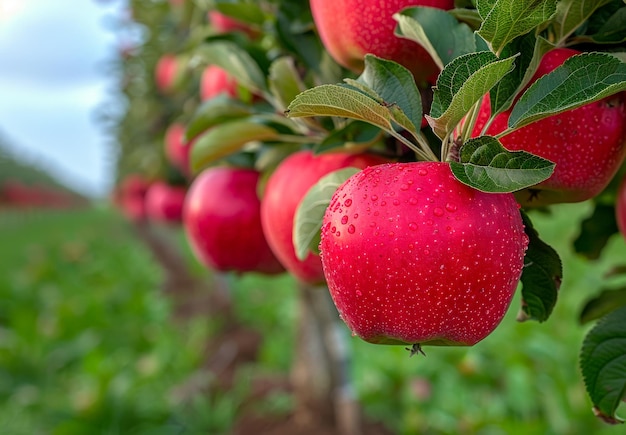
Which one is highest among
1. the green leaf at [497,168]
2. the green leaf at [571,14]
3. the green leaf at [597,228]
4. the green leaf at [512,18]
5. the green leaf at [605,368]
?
the green leaf at [512,18]

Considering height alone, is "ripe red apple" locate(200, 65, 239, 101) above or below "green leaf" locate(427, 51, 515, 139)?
below

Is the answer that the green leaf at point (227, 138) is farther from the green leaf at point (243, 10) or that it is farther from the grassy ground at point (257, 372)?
the grassy ground at point (257, 372)

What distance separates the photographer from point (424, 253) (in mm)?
465

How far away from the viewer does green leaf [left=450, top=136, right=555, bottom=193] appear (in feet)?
1.48

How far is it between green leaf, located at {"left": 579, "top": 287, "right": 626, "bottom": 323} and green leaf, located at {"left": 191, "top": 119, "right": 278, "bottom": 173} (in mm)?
439

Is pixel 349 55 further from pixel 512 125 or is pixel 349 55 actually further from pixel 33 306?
pixel 33 306

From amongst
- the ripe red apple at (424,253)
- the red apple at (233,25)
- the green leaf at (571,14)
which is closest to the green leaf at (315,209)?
the ripe red apple at (424,253)

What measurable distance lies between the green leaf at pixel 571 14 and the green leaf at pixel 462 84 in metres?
0.12

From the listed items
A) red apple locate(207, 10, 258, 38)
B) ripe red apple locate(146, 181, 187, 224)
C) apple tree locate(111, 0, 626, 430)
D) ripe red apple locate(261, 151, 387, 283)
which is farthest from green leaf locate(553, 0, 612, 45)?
ripe red apple locate(146, 181, 187, 224)

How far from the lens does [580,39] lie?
0.58m

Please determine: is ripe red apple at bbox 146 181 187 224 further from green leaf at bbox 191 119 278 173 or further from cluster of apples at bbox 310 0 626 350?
cluster of apples at bbox 310 0 626 350

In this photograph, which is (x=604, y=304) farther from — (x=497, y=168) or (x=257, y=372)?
(x=257, y=372)

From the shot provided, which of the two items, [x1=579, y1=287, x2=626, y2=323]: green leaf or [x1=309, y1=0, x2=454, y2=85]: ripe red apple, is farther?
[x1=579, y1=287, x2=626, y2=323]: green leaf

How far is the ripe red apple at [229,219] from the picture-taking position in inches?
39.5
